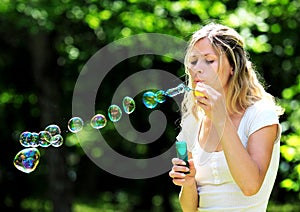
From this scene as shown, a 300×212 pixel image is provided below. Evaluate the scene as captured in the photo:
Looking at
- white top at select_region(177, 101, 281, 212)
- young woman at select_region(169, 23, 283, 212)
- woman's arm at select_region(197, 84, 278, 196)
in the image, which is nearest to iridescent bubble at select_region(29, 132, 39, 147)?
young woman at select_region(169, 23, 283, 212)

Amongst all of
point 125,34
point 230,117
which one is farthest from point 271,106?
point 125,34

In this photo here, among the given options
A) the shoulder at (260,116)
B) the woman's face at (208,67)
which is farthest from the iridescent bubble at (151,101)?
the shoulder at (260,116)

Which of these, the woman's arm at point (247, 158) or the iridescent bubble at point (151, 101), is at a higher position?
the iridescent bubble at point (151, 101)

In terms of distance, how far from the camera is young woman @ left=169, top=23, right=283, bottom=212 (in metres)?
2.32

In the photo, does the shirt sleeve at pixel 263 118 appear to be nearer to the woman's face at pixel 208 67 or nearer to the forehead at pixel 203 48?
the woman's face at pixel 208 67

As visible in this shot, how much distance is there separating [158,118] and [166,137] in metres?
1.55

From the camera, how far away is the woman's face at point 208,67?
246cm

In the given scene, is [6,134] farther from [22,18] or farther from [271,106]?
[271,106]

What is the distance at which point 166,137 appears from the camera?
9148mm

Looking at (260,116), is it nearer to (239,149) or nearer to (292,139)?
(239,149)

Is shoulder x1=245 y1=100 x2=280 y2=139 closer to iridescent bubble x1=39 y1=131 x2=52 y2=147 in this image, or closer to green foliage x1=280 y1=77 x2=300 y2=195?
iridescent bubble x1=39 y1=131 x2=52 y2=147

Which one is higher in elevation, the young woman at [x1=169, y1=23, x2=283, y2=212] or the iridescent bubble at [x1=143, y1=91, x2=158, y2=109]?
the iridescent bubble at [x1=143, y1=91, x2=158, y2=109]

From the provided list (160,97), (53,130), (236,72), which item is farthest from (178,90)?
(53,130)

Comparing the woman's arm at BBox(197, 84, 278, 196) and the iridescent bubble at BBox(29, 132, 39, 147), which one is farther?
the iridescent bubble at BBox(29, 132, 39, 147)
